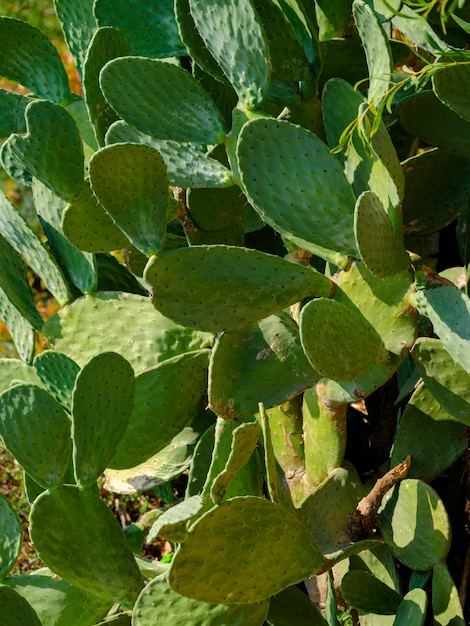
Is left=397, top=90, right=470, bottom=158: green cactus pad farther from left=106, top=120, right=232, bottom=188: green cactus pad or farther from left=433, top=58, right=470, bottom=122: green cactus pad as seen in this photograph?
left=106, top=120, right=232, bottom=188: green cactus pad

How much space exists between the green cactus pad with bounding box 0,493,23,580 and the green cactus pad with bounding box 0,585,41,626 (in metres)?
0.08

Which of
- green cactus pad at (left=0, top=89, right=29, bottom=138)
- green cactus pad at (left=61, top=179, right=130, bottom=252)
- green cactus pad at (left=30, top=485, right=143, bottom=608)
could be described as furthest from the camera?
green cactus pad at (left=0, top=89, right=29, bottom=138)

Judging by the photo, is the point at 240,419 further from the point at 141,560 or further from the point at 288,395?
the point at 141,560

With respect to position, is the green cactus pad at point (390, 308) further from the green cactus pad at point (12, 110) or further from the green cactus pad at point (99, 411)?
the green cactus pad at point (12, 110)

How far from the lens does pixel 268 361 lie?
167 centimetres

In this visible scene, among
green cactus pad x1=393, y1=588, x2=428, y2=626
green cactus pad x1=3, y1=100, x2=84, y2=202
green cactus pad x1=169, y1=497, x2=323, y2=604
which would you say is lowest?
green cactus pad x1=393, y1=588, x2=428, y2=626

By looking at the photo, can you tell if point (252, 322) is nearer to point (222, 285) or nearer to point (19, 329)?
point (222, 285)

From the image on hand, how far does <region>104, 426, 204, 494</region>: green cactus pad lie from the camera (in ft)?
6.50

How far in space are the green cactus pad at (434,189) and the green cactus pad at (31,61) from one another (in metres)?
0.75

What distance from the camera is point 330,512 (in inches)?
67.4

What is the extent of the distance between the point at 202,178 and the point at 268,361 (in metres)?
0.33

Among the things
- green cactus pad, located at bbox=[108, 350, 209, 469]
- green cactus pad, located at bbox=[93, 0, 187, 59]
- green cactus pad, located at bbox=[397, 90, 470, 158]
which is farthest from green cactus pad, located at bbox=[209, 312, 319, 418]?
green cactus pad, located at bbox=[93, 0, 187, 59]

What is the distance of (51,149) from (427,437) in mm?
818

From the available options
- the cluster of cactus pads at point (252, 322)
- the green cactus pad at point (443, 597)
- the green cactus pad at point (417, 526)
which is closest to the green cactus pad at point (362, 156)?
the cluster of cactus pads at point (252, 322)
